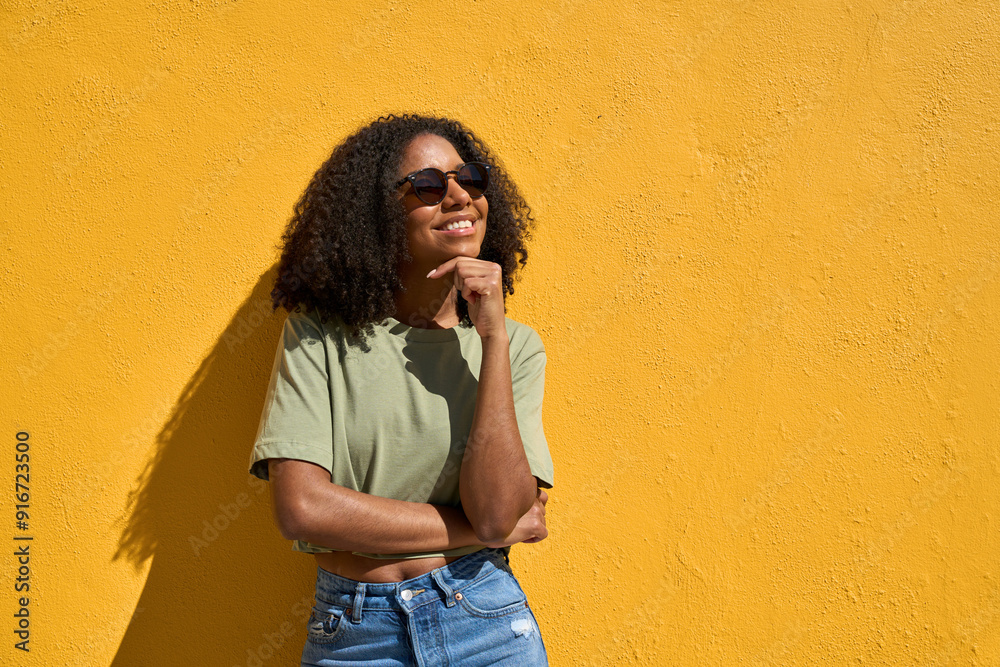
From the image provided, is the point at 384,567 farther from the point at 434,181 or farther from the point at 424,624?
the point at 434,181

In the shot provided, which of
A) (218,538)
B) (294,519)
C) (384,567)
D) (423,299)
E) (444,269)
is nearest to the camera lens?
(294,519)

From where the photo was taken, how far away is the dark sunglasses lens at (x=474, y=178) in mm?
1971

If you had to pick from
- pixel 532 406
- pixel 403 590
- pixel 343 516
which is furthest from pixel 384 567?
pixel 532 406

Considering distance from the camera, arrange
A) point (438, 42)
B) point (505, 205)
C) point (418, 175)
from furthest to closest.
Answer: point (438, 42) < point (505, 205) < point (418, 175)

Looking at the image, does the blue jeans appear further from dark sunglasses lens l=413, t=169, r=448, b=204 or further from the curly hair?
dark sunglasses lens l=413, t=169, r=448, b=204

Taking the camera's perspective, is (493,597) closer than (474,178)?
Yes

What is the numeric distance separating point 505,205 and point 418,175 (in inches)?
17.5

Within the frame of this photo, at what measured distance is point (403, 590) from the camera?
1747 mm

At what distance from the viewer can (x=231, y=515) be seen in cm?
243

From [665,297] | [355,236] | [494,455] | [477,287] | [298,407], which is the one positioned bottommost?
[494,455]

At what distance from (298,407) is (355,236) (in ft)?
1.69

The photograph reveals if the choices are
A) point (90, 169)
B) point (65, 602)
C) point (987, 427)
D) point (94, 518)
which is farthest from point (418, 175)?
point (987, 427)

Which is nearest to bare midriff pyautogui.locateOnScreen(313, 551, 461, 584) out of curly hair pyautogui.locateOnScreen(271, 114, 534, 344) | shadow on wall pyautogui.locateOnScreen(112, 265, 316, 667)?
curly hair pyautogui.locateOnScreen(271, 114, 534, 344)

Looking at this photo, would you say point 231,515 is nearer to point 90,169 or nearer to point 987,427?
point 90,169
